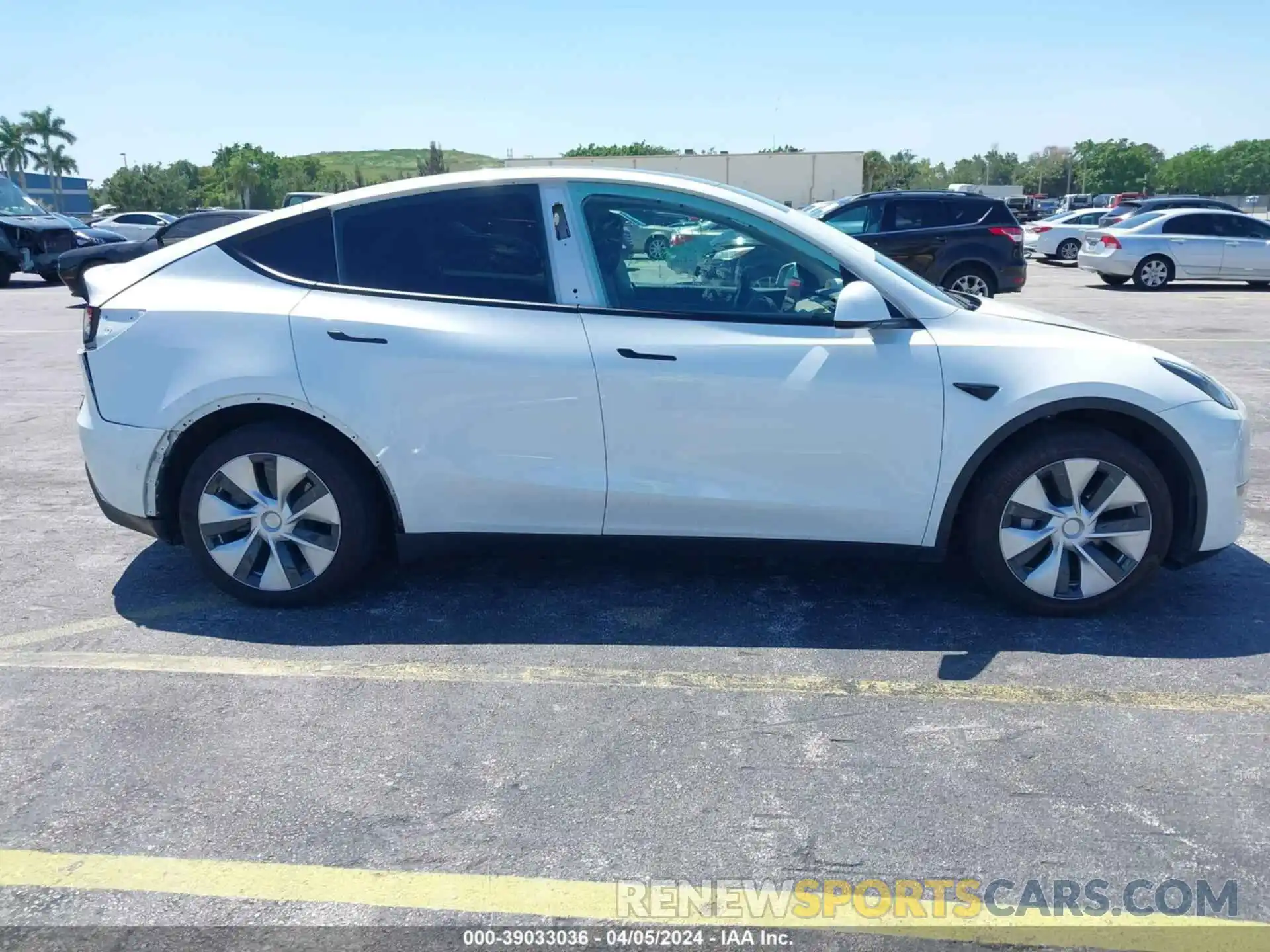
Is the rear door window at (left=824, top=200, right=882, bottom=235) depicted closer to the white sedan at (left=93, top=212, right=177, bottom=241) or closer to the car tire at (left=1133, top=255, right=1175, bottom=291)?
the car tire at (left=1133, top=255, right=1175, bottom=291)

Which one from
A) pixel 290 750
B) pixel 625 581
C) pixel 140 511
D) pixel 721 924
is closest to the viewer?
pixel 721 924

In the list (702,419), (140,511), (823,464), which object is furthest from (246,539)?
(823,464)

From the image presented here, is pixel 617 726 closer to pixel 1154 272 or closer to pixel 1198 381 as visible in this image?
pixel 1198 381

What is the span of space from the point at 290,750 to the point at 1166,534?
331 cm

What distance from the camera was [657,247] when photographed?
4270mm

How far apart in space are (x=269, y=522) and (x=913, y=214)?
12193 mm

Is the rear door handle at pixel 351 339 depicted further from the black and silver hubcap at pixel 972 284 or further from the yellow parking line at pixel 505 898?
the black and silver hubcap at pixel 972 284

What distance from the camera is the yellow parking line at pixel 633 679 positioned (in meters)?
3.62

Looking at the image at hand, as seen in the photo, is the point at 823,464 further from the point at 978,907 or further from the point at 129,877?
the point at 129,877

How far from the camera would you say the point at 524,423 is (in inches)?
161

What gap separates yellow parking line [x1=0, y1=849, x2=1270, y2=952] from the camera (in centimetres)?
253

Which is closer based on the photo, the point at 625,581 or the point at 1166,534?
the point at 1166,534

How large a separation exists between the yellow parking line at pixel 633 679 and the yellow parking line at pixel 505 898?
1077mm

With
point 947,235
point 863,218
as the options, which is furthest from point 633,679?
point 863,218
